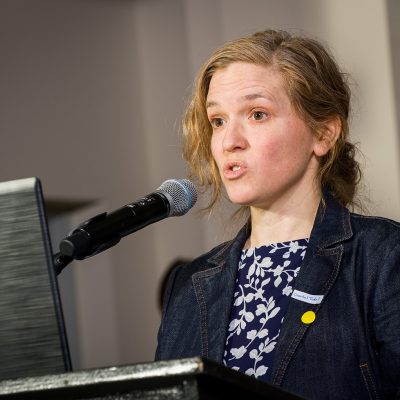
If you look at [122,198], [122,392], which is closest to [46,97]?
[122,198]

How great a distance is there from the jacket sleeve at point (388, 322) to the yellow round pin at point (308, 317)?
0.12 m

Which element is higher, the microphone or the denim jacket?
the microphone

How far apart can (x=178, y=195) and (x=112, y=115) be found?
4.25 meters

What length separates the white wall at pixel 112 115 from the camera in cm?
520

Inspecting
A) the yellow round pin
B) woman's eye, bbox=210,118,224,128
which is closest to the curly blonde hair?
woman's eye, bbox=210,118,224,128

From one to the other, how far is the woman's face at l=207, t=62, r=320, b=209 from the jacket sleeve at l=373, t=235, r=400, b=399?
1.00 feet

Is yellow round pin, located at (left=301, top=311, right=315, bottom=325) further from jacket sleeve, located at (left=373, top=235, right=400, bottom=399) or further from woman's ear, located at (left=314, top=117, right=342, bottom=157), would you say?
woman's ear, located at (left=314, top=117, right=342, bottom=157)

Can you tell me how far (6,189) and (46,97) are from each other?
4301 millimetres

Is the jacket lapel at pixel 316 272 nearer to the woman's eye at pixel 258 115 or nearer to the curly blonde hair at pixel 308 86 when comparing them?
the curly blonde hair at pixel 308 86

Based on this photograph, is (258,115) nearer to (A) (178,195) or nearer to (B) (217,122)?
(B) (217,122)

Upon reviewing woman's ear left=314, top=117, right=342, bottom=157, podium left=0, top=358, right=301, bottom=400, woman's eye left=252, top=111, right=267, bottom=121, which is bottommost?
podium left=0, top=358, right=301, bottom=400

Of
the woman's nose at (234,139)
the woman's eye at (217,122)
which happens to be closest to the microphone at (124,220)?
the woman's nose at (234,139)

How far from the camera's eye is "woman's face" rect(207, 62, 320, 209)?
6.36 ft

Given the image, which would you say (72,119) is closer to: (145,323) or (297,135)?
(145,323)
